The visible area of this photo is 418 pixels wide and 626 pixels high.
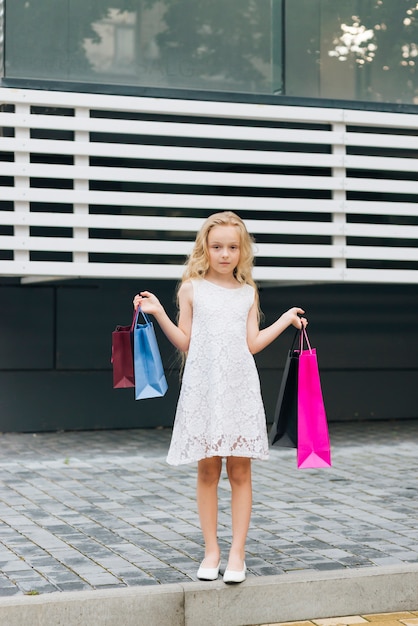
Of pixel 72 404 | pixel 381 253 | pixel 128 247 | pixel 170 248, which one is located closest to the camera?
pixel 128 247

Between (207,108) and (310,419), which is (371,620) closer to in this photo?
(310,419)

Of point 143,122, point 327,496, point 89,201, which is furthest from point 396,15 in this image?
point 327,496

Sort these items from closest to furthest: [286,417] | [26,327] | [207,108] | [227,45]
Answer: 1. [286,417]
2. [207,108]
3. [227,45]
4. [26,327]

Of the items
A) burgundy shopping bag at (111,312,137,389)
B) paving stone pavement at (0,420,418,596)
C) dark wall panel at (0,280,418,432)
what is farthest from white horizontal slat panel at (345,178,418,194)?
burgundy shopping bag at (111,312,137,389)

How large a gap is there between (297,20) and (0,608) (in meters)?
6.42

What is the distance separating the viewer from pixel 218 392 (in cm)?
457

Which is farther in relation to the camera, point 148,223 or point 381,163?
point 381,163

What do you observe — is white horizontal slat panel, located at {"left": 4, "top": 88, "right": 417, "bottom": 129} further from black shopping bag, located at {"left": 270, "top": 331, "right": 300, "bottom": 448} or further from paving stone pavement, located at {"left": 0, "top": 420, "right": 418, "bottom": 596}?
black shopping bag, located at {"left": 270, "top": 331, "right": 300, "bottom": 448}

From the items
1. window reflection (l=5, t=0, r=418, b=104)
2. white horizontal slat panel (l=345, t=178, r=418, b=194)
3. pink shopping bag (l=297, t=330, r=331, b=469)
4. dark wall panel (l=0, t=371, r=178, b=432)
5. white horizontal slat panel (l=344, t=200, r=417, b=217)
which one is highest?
window reflection (l=5, t=0, r=418, b=104)

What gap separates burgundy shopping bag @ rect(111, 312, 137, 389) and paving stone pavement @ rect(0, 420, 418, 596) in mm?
916

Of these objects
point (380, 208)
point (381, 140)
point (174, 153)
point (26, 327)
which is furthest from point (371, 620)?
point (26, 327)

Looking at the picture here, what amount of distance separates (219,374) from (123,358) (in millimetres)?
479

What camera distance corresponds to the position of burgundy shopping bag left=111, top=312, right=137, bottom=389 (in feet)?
15.6

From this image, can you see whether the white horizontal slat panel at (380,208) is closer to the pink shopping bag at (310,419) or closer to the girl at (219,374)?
the girl at (219,374)
